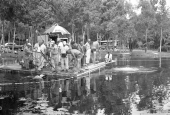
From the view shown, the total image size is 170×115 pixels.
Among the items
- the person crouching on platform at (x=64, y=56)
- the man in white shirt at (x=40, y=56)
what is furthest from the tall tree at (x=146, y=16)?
the person crouching on platform at (x=64, y=56)

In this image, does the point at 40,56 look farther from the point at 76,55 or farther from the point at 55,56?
the point at 76,55

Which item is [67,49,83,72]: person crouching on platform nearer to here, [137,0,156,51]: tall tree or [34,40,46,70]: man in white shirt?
[34,40,46,70]: man in white shirt

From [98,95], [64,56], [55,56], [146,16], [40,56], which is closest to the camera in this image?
[98,95]

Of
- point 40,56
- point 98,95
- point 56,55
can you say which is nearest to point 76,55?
point 56,55

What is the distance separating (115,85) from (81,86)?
180cm

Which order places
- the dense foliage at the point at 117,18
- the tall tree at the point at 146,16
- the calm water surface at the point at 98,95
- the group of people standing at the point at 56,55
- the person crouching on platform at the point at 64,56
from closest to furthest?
the calm water surface at the point at 98,95, the person crouching on platform at the point at 64,56, the group of people standing at the point at 56,55, the dense foliage at the point at 117,18, the tall tree at the point at 146,16

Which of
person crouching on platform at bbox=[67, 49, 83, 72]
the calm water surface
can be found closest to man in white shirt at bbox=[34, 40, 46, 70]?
person crouching on platform at bbox=[67, 49, 83, 72]

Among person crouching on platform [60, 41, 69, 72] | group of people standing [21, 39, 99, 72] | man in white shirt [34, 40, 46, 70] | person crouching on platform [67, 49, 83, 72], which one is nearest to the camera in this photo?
person crouching on platform [60, 41, 69, 72]

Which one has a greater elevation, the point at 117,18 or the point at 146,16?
the point at 146,16

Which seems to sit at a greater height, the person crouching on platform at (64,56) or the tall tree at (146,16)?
the tall tree at (146,16)

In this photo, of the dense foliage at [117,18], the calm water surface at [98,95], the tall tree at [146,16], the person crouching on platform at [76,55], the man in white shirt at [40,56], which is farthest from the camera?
the tall tree at [146,16]

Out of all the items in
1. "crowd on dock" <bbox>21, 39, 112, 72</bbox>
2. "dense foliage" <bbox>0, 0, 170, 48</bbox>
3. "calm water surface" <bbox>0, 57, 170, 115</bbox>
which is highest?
"dense foliage" <bbox>0, 0, 170, 48</bbox>

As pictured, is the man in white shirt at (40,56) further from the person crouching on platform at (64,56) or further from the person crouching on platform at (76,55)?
the person crouching on platform at (76,55)

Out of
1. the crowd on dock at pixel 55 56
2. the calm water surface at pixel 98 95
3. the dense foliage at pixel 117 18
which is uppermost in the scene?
the dense foliage at pixel 117 18
